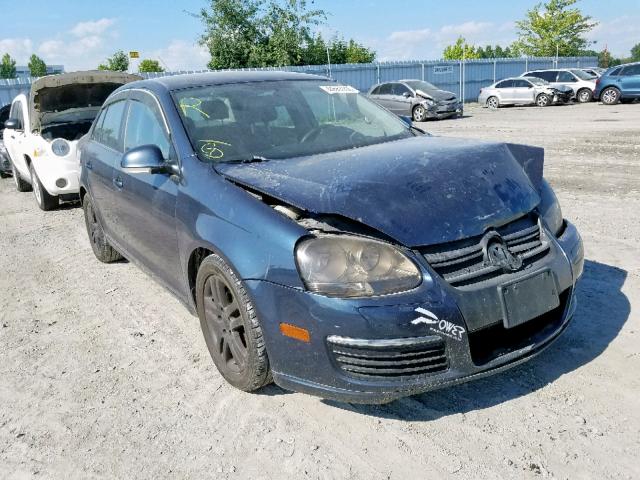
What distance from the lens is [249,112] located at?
3.61 m

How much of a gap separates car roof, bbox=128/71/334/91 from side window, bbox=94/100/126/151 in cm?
27

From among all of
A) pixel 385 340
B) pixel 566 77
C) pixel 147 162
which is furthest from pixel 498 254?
pixel 566 77

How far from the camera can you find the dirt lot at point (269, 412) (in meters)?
2.40

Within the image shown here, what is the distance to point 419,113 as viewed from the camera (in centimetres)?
2069

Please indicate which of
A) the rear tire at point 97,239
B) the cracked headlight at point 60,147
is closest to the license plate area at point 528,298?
the rear tire at point 97,239

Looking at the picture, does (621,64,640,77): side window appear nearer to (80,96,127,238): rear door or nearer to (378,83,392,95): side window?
(378,83,392,95): side window

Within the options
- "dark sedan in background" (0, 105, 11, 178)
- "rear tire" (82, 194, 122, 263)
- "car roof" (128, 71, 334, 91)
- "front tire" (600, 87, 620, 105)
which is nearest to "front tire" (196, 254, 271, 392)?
"car roof" (128, 71, 334, 91)

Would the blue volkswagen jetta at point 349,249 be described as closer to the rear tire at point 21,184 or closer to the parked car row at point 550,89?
the rear tire at point 21,184

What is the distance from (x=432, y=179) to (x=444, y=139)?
91 cm

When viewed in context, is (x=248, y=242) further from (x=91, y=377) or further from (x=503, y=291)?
(x=91, y=377)

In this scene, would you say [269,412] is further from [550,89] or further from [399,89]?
[550,89]

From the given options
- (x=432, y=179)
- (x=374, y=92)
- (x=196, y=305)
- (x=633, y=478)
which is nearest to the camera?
(x=633, y=478)

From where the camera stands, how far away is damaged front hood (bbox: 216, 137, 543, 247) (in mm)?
2490

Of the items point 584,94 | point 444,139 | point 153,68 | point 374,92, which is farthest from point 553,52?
point 444,139
